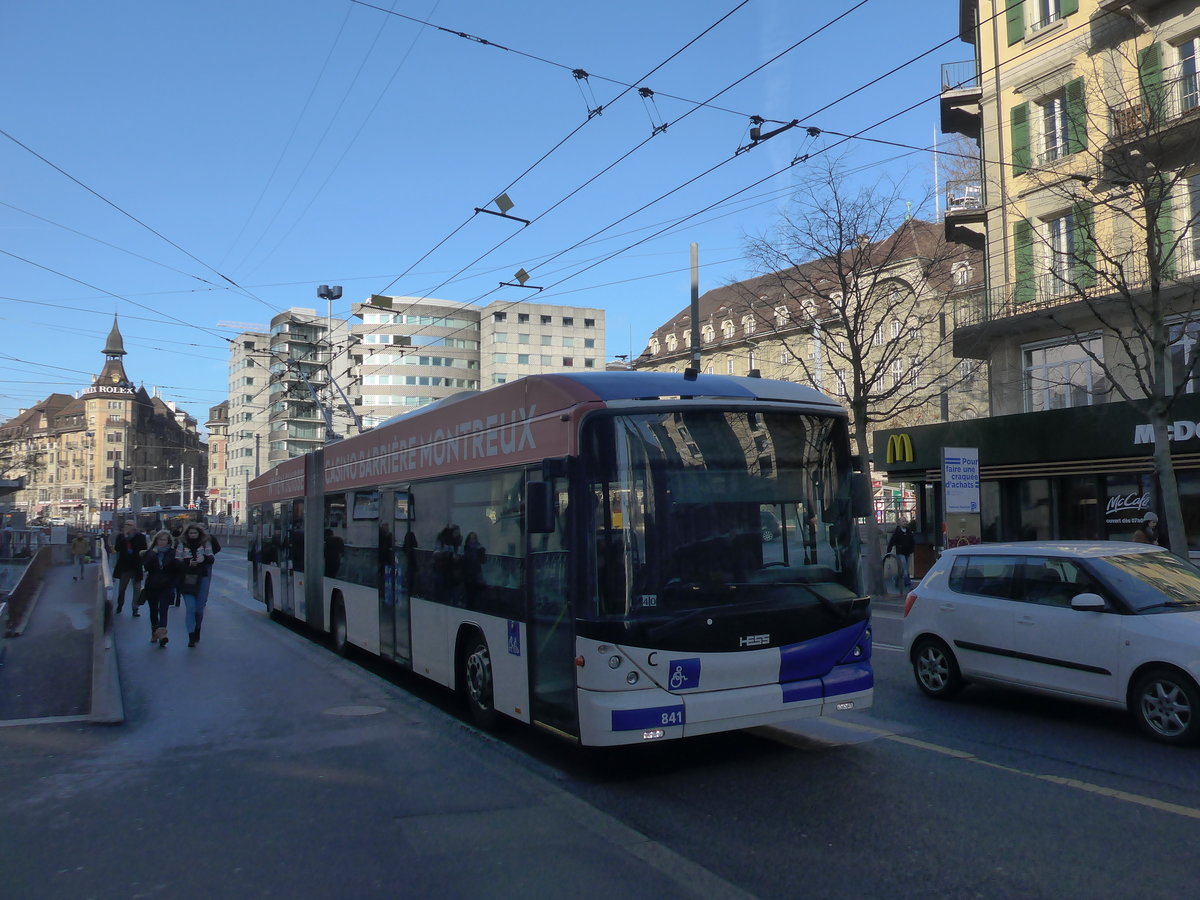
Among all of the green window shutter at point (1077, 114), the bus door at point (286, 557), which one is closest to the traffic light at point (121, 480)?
the bus door at point (286, 557)

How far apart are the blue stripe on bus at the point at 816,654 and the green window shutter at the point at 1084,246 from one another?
40.9 feet

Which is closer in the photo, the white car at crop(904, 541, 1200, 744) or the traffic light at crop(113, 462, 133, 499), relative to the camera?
the white car at crop(904, 541, 1200, 744)

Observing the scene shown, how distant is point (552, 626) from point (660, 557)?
1016 mm

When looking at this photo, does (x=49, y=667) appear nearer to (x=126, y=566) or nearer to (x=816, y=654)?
(x=126, y=566)

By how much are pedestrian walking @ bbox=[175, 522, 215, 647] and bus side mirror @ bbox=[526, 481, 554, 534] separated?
900cm

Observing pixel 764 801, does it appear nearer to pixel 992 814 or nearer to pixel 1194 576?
pixel 992 814

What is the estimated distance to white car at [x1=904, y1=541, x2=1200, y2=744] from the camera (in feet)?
23.6

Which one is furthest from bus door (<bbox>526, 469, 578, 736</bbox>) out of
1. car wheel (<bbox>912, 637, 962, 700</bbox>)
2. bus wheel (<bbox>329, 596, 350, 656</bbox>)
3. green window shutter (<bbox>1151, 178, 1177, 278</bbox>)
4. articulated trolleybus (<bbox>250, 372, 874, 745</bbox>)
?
green window shutter (<bbox>1151, 178, 1177, 278</bbox>)

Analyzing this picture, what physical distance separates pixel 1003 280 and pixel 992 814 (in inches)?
854

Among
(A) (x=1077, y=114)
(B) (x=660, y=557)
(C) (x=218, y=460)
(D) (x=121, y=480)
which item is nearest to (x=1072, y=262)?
(A) (x=1077, y=114)

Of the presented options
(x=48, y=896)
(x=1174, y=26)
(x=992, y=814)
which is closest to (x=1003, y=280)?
(x=1174, y=26)

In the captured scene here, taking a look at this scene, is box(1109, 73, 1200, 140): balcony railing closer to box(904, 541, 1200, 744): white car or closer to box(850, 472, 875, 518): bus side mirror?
box(904, 541, 1200, 744): white car

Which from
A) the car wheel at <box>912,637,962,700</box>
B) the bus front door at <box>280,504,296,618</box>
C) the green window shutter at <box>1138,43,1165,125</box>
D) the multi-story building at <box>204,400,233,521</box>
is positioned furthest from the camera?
the multi-story building at <box>204,400,233,521</box>

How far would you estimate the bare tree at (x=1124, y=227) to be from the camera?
1648 centimetres
